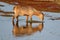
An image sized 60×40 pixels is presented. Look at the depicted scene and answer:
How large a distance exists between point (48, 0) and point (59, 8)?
124cm

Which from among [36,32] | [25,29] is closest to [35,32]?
[36,32]

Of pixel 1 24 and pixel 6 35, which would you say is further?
pixel 1 24

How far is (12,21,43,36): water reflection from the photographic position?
403 cm

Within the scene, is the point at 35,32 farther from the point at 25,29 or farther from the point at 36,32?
the point at 25,29

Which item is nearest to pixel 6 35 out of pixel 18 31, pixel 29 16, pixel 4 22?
pixel 18 31

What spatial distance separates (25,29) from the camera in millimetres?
4242

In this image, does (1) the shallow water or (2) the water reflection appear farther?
(2) the water reflection

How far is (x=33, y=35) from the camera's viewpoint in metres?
3.96

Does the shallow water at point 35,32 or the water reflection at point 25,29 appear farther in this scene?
the water reflection at point 25,29

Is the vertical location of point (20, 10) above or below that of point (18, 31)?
above

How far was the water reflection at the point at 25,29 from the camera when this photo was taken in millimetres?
4031

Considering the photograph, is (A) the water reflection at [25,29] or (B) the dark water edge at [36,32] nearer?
(B) the dark water edge at [36,32]

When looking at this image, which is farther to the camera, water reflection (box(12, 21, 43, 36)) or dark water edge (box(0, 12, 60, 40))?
water reflection (box(12, 21, 43, 36))

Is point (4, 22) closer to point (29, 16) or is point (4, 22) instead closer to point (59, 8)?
point (29, 16)
